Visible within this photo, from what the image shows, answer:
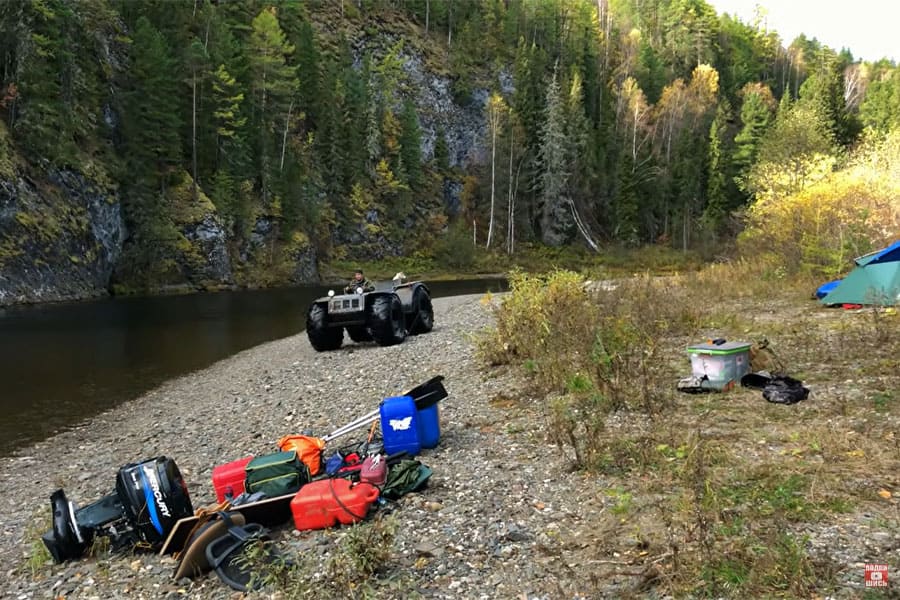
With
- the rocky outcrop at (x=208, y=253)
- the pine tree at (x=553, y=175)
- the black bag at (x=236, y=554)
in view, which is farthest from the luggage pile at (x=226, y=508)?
the pine tree at (x=553, y=175)

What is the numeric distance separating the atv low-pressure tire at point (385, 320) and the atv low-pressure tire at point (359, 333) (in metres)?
0.45

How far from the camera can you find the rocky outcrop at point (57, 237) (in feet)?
98.7

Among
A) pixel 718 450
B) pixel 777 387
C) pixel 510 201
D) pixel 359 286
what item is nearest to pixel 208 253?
pixel 359 286

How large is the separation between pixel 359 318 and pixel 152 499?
9714mm

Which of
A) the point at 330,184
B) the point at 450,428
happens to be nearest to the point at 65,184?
the point at 330,184

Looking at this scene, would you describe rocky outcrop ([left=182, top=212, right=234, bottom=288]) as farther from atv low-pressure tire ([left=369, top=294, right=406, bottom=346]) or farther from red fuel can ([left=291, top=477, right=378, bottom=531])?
red fuel can ([left=291, top=477, right=378, bottom=531])

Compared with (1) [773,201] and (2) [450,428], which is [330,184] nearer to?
(1) [773,201]

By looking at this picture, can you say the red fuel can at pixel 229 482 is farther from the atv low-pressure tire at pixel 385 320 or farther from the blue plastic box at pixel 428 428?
the atv low-pressure tire at pixel 385 320

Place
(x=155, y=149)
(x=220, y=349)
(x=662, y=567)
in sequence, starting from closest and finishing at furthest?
(x=662, y=567), (x=220, y=349), (x=155, y=149)

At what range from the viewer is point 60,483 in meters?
7.63

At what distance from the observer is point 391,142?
59.9m

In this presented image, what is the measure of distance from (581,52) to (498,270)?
1493 inches

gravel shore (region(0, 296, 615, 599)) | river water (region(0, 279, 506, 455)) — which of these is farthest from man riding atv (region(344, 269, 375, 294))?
river water (region(0, 279, 506, 455))

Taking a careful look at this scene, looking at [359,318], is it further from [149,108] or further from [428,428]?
[149,108]
